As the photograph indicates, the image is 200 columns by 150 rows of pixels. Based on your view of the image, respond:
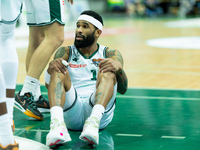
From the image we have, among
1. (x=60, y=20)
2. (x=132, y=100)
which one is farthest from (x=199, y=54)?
(x=60, y=20)

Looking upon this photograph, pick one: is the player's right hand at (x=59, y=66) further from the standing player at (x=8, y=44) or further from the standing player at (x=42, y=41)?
the standing player at (x=42, y=41)

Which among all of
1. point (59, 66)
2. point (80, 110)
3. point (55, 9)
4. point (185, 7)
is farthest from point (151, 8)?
point (59, 66)

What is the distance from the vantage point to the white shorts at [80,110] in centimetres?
339

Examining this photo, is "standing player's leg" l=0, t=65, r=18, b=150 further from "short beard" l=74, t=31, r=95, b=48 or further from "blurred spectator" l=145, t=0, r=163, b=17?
"blurred spectator" l=145, t=0, r=163, b=17

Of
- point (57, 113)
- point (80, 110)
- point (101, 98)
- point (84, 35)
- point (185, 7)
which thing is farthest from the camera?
point (185, 7)

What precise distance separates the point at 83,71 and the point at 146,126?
0.68 metres

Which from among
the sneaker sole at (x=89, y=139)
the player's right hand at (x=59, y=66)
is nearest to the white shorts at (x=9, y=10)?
the player's right hand at (x=59, y=66)

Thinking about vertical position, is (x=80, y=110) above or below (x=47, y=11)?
below

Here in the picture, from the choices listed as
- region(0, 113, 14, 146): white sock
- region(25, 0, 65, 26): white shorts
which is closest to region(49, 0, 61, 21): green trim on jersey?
region(25, 0, 65, 26): white shorts

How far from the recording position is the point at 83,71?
363cm

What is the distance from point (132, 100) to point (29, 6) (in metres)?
1.54

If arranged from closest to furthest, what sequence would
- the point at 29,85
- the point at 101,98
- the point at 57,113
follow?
1. the point at 57,113
2. the point at 101,98
3. the point at 29,85

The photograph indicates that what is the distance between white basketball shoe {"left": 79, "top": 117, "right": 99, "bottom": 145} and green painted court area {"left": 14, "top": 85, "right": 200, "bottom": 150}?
0.31 ft

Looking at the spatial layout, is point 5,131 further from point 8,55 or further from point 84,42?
point 84,42
